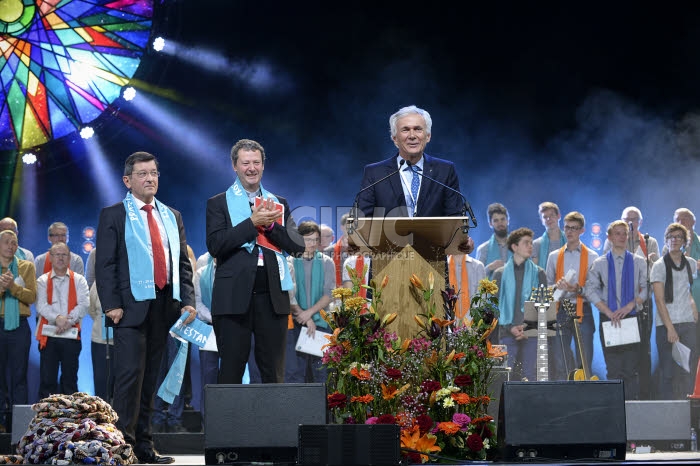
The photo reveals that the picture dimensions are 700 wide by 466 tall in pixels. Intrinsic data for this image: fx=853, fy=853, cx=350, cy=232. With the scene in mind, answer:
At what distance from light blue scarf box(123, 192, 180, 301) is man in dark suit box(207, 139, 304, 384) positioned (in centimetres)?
29

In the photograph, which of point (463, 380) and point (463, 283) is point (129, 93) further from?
point (463, 380)

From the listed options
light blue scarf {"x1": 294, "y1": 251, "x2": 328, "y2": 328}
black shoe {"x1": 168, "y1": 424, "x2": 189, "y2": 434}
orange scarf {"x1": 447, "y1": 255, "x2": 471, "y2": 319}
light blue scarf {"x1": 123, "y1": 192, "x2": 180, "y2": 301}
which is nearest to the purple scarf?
orange scarf {"x1": 447, "y1": 255, "x2": 471, "y2": 319}

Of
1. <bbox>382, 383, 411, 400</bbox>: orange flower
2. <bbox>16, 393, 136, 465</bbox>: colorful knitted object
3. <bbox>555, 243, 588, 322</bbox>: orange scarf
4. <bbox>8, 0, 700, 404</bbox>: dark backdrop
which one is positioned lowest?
<bbox>16, 393, 136, 465</bbox>: colorful knitted object

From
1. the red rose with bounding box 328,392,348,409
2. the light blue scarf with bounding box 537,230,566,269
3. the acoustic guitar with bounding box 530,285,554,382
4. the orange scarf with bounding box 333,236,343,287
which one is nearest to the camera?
the red rose with bounding box 328,392,348,409

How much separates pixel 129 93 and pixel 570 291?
5.29m

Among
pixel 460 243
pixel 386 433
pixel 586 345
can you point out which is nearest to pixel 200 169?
pixel 586 345

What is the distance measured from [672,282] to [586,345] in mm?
934

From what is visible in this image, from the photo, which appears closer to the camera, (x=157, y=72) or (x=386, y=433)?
(x=386, y=433)

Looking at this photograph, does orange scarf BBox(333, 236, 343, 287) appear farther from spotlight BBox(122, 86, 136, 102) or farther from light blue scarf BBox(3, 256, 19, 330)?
spotlight BBox(122, 86, 136, 102)

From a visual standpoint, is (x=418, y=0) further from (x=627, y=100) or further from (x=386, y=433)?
(x=386, y=433)

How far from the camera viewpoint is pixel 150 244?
451 cm

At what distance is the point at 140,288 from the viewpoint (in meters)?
4.36

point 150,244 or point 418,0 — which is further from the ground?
point 418,0

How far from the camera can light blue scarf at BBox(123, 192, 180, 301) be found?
4363mm
